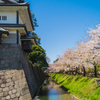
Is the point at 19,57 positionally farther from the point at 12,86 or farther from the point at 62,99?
the point at 62,99

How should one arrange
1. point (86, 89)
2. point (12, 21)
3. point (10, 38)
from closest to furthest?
point (10, 38), point (12, 21), point (86, 89)

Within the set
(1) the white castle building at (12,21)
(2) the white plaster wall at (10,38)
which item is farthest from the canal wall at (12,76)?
(1) the white castle building at (12,21)

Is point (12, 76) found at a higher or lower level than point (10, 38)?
lower

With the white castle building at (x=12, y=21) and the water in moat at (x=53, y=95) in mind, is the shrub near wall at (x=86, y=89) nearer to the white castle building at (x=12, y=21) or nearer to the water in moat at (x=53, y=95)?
the water in moat at (x=53, y=95)

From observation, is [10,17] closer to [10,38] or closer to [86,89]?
[10,38]

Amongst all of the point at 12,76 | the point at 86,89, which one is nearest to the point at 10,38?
the point at 12,76

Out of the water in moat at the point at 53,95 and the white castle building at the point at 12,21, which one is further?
the water in moat at the point at 53,95

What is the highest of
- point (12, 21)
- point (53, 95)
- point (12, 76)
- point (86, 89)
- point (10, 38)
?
point (12, 21)

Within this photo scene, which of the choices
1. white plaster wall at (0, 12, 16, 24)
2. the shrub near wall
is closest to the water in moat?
the shrub near wall

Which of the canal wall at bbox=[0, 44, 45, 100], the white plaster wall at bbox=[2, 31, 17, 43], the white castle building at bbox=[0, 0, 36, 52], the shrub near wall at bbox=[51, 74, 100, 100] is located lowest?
the shrub near wall at bbox=[51, 74, 100, 100]

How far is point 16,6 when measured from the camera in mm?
10914

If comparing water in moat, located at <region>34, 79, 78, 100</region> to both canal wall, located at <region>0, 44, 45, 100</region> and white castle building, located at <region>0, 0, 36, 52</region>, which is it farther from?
white castle building, located at <region>0, 0, 36, 52</region>

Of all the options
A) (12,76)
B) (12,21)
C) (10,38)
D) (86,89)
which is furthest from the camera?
(86,89)

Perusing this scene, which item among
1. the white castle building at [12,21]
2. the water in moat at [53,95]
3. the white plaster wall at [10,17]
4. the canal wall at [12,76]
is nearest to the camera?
the canal wall at [12,76]
